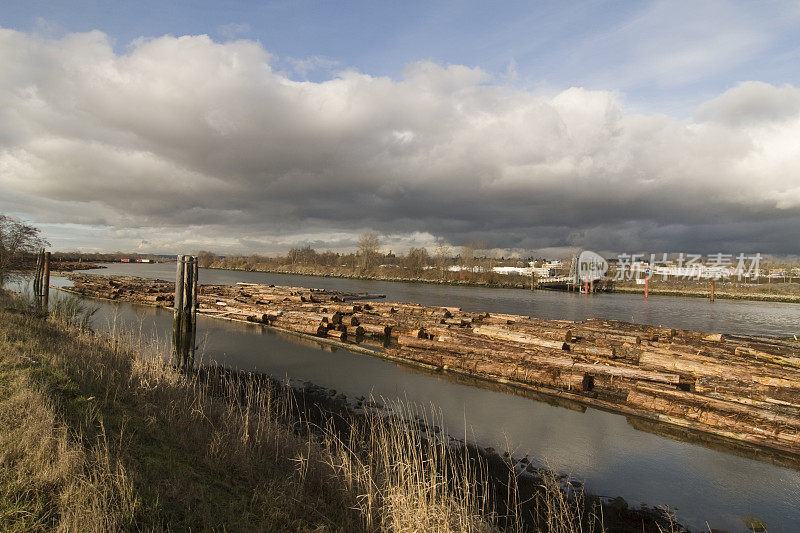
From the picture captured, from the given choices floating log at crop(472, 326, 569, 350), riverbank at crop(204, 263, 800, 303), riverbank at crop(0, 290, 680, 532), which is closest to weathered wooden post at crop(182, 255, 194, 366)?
riverbank at crop(0, 290, 680, 532)

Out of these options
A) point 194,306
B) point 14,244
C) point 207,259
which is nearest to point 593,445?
point 194,306

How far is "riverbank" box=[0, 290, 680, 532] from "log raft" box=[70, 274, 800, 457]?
5.28 metres

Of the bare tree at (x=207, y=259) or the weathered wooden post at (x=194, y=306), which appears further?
the bare tree at (x=207, y=259)

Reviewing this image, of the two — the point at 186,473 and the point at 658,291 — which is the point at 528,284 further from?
the point at 186,473

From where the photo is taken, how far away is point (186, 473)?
4914 millimetres

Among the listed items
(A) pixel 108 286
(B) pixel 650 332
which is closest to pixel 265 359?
(B) pixel 650 332

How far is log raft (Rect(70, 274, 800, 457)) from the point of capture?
32.6 feet

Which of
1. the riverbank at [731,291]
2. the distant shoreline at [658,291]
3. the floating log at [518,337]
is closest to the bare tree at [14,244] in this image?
the floating log at [518,337]

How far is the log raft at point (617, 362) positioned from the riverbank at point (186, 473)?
17.3ft

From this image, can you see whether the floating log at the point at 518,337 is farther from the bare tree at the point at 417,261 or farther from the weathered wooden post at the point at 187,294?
the bare tree at the point at 417,261

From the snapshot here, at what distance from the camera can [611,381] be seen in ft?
40.2

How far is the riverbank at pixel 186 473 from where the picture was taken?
395 cm

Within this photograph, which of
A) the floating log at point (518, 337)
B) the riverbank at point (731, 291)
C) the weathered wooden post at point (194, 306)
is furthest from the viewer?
the riverbank at point (731, 291)

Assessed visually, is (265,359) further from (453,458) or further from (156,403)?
(453,458)
